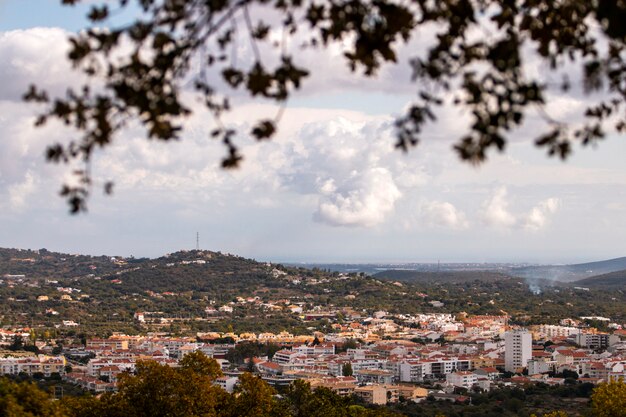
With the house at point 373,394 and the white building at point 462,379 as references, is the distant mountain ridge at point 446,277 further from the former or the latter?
the house at point 373,394

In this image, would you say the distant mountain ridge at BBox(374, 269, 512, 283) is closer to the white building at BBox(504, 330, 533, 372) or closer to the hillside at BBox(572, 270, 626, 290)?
the hillside at BBox(572, 270, 626, 290)

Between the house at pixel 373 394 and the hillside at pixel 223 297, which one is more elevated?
the hillside at pixel 223 297

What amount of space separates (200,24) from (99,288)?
9759 centimetres

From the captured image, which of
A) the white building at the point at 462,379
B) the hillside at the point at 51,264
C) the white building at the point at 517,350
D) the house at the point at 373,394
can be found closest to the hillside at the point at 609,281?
the hillside at the point at 51,264

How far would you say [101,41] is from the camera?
407cm

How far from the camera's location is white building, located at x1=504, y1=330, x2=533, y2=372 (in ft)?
185

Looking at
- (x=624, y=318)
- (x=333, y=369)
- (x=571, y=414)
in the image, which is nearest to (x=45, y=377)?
(x=333, y=369)

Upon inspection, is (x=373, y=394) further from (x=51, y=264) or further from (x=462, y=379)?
(x=51, y=264)

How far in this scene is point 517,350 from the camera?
56.8m

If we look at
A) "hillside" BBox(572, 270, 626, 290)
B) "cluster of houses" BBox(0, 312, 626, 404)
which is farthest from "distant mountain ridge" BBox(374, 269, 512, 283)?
"cluster of houses" BBox(0, 312, 626, 404)

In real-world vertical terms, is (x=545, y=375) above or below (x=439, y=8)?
below

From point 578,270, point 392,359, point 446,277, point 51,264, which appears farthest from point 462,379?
point 578,270

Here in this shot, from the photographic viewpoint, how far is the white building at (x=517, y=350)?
56344 millimetres

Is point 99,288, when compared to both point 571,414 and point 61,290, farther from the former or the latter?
point 571,414
